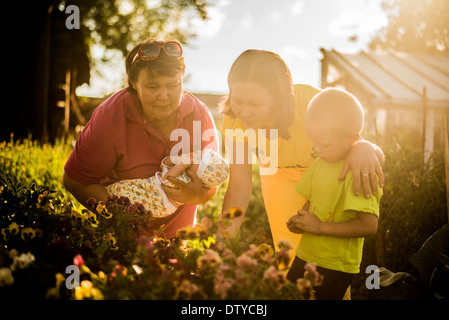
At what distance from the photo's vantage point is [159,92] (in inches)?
94.1

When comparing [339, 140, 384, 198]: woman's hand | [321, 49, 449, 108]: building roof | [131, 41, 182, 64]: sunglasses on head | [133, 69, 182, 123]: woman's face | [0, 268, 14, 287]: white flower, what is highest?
[321, 49, 449, 108]: building roof

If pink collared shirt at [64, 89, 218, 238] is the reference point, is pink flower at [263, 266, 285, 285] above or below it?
below

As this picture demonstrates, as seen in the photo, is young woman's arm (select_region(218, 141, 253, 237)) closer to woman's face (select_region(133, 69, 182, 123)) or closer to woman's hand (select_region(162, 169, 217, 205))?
woman's hand (select_region(162, 169, 217, 205))

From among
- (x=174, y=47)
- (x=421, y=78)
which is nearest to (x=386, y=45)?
(x=421, y=78)

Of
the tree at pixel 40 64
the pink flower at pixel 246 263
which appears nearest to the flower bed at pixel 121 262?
the pink flower at pixel 246 263

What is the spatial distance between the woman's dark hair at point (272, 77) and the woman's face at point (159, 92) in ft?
1.07

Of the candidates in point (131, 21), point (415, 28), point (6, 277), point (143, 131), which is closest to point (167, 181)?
point (143, 131)

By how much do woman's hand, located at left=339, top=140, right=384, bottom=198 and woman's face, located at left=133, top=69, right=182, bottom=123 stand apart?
3.50 feet

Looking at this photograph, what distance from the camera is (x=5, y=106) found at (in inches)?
314

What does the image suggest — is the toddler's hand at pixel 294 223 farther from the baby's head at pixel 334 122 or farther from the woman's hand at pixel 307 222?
the baby's head at pixel 334 122

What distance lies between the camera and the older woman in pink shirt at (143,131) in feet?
7.85

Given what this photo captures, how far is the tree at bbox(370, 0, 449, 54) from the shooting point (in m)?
24.5

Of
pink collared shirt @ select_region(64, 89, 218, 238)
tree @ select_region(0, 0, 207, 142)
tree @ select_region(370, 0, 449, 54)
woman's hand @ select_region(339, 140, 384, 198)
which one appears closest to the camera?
woman's hand @ select_region(339, 140, 384, 198)

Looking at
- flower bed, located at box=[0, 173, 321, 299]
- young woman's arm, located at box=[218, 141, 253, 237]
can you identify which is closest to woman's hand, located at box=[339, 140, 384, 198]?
flower bed, located at box=[0, 173, 321, 299]
